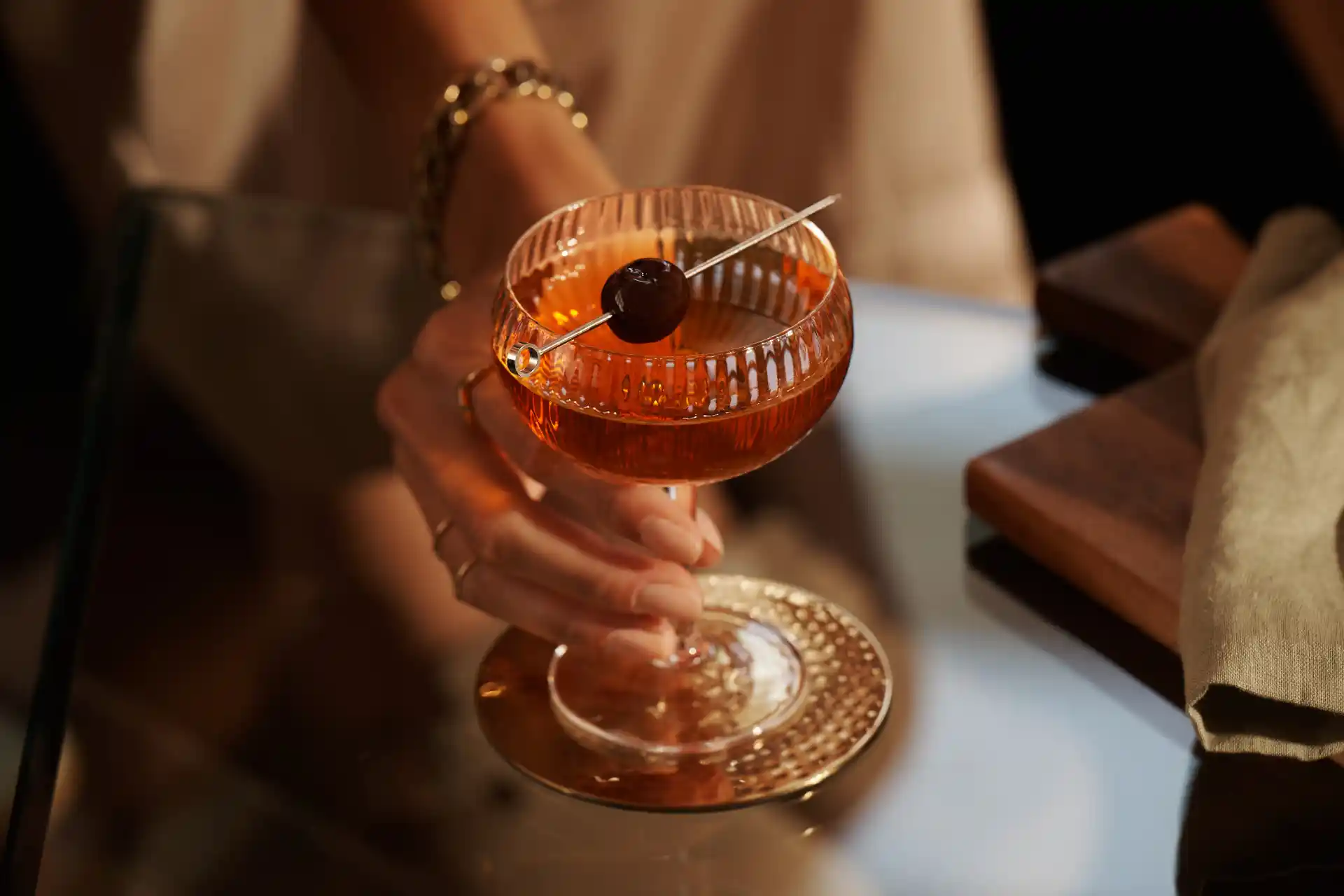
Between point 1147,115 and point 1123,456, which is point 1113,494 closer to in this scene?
point 1123,456

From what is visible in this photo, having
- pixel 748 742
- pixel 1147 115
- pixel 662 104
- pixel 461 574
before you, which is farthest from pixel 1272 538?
pixel 1147 115

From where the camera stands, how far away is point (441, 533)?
712mm

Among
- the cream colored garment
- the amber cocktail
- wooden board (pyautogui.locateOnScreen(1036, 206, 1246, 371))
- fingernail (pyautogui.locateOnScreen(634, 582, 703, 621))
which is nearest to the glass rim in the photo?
the amber cocktail

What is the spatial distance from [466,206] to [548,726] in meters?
0.38

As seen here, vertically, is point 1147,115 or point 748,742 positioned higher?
point 748,742

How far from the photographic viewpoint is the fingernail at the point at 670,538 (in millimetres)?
632

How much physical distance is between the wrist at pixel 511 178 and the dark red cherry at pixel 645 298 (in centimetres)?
27

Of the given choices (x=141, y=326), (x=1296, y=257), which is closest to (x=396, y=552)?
(x=141, y=326)

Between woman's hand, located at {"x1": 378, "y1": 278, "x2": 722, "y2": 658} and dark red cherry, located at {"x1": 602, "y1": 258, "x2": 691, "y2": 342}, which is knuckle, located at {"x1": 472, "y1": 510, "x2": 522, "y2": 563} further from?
dark red cherry, located at {"x1": 602, "y1": 258, "x2": 691, "y2": 342}

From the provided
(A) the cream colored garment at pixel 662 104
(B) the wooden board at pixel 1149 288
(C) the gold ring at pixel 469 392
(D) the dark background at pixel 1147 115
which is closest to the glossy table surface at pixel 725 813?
(C) the gold ring at pixel 469 392

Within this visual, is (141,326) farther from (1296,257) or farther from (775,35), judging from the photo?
(1296,257)

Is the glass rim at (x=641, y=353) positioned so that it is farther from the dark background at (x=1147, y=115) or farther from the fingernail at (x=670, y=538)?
the dark background at (x=1147, y=115)

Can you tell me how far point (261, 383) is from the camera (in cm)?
96

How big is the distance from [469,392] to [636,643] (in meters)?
0.16
